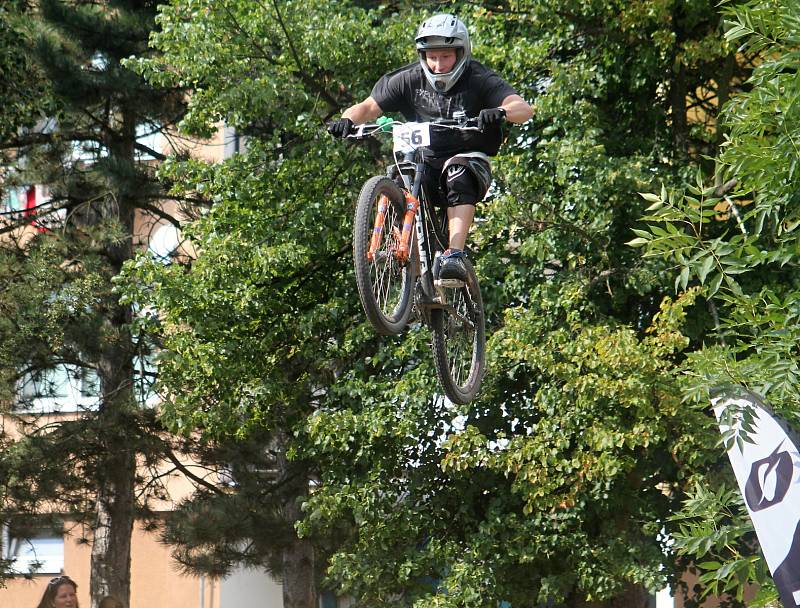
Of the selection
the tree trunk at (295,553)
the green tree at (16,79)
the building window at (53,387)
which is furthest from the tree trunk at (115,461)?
the tree trunk at (295,553)

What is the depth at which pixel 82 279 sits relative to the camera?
55.5ft

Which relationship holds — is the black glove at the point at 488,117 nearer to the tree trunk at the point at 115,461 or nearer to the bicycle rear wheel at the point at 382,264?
the bicycle rear wheel at the point at 382,264

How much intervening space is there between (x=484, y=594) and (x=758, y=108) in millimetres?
6268

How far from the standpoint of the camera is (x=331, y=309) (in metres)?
14.4

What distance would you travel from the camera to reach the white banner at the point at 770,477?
8.59m

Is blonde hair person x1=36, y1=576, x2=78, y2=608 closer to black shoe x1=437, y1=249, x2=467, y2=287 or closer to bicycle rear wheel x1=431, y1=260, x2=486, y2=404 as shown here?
bicycle rear wheel x1=431, y1=260, x2=486, y2=404

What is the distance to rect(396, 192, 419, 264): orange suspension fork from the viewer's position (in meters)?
7.12

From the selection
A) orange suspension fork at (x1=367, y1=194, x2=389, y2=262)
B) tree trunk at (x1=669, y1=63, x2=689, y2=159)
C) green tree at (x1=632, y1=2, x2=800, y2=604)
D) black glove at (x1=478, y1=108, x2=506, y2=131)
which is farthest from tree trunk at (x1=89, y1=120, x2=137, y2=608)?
black glove at (x1=478, y1=108, x2=506, y2=131)

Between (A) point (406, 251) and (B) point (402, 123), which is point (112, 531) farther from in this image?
(B) point (402, 123)

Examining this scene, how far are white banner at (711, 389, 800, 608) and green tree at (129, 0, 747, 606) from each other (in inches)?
149

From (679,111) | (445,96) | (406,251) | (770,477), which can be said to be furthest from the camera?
(679,111)

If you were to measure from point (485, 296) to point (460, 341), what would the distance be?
598cm

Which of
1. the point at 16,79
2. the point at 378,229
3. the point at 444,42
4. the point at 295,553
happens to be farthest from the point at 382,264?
the point at 295,553

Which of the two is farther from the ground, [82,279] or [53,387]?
[82,279]
